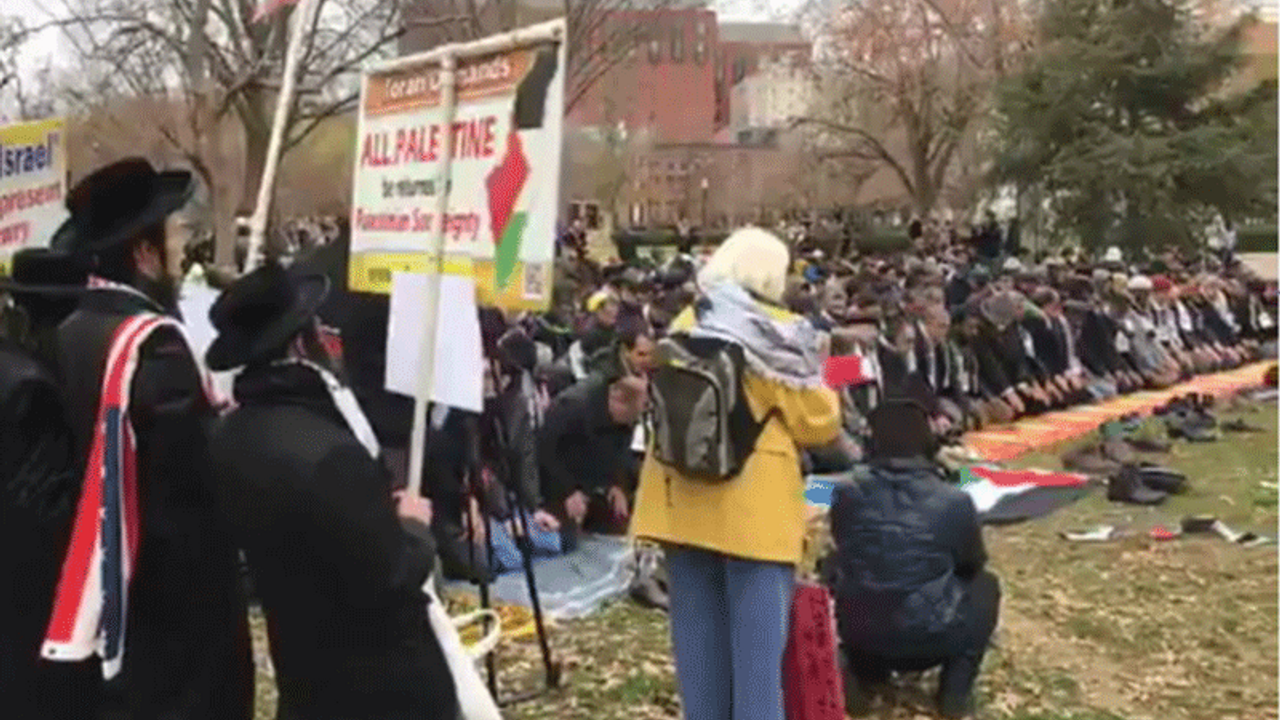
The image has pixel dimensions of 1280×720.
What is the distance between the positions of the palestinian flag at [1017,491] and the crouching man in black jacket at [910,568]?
13.6ft

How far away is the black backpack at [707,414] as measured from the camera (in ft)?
16.7

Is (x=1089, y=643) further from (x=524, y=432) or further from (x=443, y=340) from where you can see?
(x=443, y=340)

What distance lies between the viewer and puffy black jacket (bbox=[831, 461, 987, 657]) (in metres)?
6.16

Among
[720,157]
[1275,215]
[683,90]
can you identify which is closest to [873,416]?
[1275,215]

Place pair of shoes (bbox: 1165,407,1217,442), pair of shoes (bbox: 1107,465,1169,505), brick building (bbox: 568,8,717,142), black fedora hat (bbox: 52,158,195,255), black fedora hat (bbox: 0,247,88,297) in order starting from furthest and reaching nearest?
brick building (bbox: 568,8,717,142) → pair of shoes (bbox: 1165,407,1217,442) → pair of shoes (bbox: 1107,465,1169,505) → black fedora hat (bbox: 0,247,88,297) → black fedora hat (bbox: 52,158,195,255)

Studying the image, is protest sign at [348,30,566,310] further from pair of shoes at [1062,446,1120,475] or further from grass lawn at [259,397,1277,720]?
pair of shoes at [1062,446,1120,475]

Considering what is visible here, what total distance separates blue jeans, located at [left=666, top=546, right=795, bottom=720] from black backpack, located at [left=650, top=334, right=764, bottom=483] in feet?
1.04

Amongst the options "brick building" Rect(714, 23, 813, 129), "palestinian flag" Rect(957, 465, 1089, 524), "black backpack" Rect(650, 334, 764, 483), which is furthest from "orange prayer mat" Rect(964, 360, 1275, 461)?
"brick building" Rect(714, 23, 813, 129)

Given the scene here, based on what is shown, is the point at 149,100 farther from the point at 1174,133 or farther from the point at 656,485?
the point at 656,485

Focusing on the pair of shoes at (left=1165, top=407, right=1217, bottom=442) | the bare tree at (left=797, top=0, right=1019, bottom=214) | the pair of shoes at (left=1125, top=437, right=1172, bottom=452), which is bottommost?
the pair of shoes at (left=1125, top=437, right=1172, bottom=452)

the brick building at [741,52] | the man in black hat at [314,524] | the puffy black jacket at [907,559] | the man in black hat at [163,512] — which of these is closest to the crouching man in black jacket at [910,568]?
the puffy black jacket at [907,559]

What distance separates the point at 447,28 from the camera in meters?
19.8

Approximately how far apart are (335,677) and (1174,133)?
29.8 metres

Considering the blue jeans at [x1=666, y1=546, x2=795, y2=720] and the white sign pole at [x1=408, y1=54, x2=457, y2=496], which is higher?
the white sign pole at [x1=408, y1=54, x2=457, y2=496]
